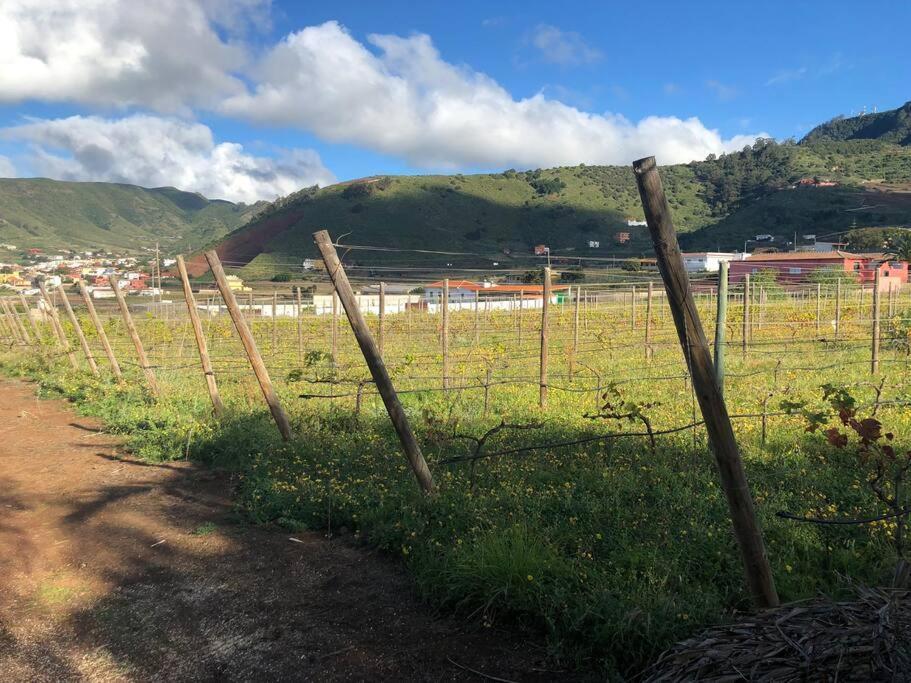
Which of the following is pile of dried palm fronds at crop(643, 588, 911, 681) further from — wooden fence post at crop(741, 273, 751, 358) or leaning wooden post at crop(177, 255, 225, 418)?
wooden fence post at crop(741, 273, 751, 358)

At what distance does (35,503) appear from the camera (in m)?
5.20

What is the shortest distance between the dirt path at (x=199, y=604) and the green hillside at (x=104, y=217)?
84152 millimetres

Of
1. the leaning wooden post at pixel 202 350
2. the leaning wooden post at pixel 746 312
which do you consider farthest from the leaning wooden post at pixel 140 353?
the leaning wooden post at pixel 746 312

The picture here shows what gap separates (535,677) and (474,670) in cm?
28

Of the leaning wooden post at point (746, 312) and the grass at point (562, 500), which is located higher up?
the leaning wooden post at point (746, 312)

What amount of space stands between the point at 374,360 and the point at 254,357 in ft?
8.44

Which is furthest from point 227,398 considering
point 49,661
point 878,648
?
point 878,648

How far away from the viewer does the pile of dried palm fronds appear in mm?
1692

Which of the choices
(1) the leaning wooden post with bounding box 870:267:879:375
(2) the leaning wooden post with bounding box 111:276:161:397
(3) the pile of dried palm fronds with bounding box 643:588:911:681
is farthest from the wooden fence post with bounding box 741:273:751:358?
(2) the leaning wooden post with bounding box 111:276:161:397

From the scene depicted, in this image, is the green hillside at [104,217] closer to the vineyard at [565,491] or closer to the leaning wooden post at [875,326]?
the vineyard at [565,491]

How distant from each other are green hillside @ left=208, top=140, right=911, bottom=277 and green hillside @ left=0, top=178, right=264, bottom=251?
31.0 metres

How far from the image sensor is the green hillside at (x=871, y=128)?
95.8 meters

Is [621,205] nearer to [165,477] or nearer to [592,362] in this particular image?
[592,362]

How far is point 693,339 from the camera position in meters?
2.32
